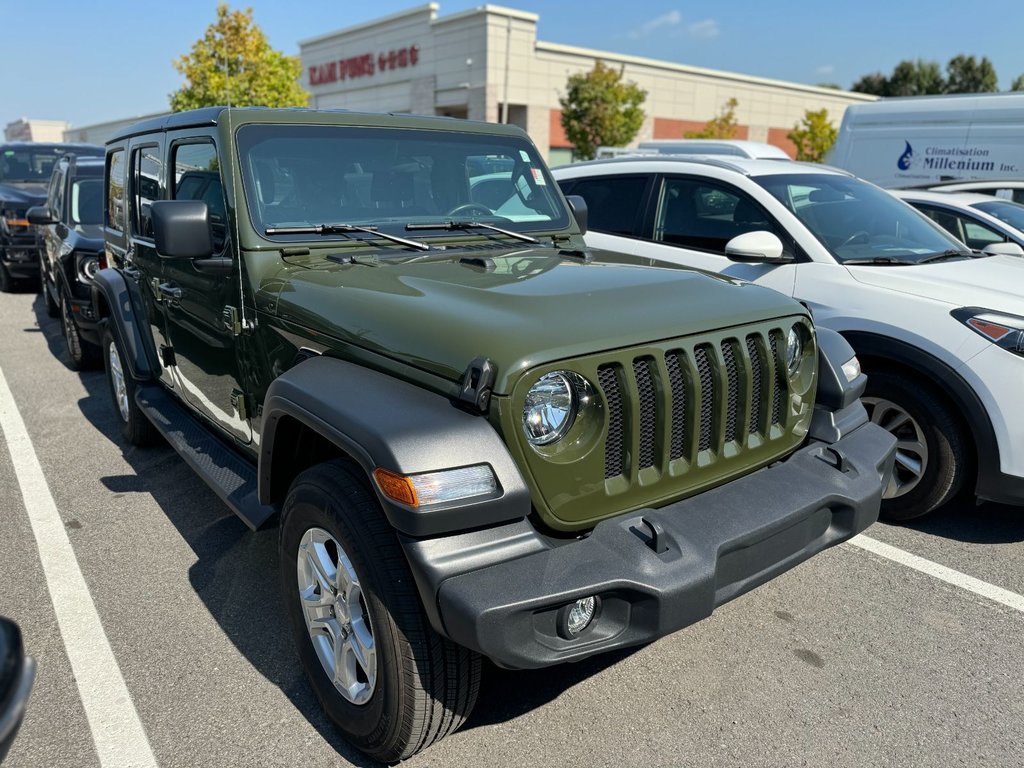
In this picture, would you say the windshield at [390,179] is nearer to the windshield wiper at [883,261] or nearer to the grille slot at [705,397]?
the grille slot at [705,397]

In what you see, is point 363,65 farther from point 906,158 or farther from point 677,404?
point 677,404

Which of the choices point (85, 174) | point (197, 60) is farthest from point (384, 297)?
point (197, 60)

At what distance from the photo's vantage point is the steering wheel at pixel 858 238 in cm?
466

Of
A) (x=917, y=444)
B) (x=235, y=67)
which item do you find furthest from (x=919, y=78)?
(x=917, y=444)

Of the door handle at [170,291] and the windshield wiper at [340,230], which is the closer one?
the windshield wiper at [340,230]

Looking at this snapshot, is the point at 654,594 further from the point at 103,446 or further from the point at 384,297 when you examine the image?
the point at 103,446

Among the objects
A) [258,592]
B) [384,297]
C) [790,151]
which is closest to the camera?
[384,297]

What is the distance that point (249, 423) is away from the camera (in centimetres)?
328

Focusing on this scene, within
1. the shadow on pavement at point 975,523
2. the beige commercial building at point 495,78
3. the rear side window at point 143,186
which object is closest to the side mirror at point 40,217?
the rear side window at point 143,186

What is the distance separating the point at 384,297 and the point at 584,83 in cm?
3123

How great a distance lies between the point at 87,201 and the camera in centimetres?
795

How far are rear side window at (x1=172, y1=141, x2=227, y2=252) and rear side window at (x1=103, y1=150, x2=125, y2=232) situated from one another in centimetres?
122

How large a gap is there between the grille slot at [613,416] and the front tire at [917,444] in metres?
2.23

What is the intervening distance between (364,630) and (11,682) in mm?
1095
